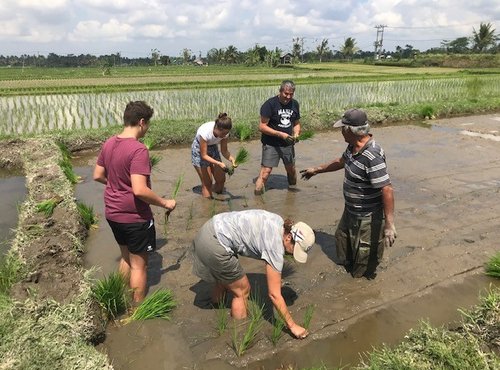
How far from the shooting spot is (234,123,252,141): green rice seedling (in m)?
8.84

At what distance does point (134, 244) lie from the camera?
9.45ft

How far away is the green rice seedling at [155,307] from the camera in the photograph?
2.89 meters

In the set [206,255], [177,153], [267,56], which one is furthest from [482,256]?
[267,56]

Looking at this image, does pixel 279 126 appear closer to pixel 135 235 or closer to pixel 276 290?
pixel 135 235

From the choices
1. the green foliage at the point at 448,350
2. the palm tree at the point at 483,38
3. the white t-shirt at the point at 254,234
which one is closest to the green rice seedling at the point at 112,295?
A: the white t-shirt at the point at 254,234

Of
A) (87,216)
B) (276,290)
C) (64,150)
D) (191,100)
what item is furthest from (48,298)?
(191,100)

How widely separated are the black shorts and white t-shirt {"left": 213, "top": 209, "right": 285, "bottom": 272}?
0.54 m

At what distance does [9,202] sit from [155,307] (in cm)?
376

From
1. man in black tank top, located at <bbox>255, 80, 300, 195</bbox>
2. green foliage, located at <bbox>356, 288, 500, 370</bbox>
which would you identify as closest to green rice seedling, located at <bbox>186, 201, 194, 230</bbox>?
Result: man in black tank top, located at <bbox>255, 80, 300, 195</bbox>

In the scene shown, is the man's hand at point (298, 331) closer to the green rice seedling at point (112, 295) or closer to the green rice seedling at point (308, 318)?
the green rice seedling at point (308, 318)

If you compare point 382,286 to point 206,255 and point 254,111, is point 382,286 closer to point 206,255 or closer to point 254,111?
point 206,255

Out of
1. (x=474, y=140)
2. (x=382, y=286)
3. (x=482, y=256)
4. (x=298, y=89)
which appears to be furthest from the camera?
(x=298, y=89)

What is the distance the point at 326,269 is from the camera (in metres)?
3.75

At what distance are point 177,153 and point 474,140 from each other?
6.80 metres
